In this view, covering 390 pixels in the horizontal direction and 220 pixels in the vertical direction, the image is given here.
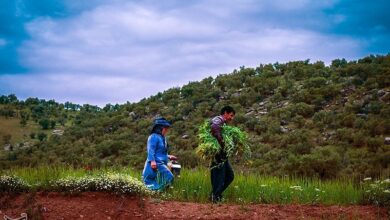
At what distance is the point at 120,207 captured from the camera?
968 centimetres

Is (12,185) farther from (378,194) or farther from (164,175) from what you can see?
(378,194)

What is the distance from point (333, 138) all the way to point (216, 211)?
65.9 feet

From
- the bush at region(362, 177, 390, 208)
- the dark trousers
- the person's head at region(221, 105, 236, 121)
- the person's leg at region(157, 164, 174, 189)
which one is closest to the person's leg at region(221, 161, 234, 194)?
the dark trousers

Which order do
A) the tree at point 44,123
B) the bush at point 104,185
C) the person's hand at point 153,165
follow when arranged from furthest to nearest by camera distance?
the tree at point 44,123, the person's hand at point 153,165, the bush at point 104,185

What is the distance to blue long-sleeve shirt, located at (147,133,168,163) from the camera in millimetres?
11930

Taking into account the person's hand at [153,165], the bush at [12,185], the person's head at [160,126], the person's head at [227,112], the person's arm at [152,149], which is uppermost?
the person's head at [227,112]

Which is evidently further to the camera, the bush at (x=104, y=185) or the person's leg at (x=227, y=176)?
the person's leg at (x=227, y=176)

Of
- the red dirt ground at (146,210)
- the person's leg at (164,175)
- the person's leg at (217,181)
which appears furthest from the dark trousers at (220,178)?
the person's leg at (164,175)

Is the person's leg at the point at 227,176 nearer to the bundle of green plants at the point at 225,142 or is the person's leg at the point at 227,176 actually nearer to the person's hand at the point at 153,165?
the bundle of green plants at the point at 225,142

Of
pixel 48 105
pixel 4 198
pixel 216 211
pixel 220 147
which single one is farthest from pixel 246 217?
pixel 48 105

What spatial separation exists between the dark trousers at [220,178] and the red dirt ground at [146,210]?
945 mm

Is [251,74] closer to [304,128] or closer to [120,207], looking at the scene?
[304,128]

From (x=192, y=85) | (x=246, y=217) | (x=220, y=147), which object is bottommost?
(x=246, y=217)

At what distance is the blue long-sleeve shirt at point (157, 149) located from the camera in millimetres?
11930
